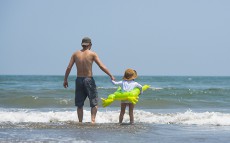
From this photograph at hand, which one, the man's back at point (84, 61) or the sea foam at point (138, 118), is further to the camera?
the sea foam at point (138, 118)

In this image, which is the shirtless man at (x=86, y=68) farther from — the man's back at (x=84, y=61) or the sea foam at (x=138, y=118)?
the sea foam at (x=138, y=118)

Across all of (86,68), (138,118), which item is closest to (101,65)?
(86,68)

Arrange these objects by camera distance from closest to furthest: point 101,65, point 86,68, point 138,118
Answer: point 101,65, point 86,68, point 138,118

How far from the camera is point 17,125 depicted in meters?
8.10

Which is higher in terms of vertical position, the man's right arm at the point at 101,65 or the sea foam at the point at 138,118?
the man's right arm at the point at 101,65

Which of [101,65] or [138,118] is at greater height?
[101,65]

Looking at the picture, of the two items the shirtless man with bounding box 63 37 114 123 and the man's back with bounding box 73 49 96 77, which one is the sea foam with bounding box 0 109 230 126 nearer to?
the shirtless man with bounding box 63 37 114 123

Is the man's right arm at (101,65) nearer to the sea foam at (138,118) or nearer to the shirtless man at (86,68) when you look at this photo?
the shirtless man at (86,68)

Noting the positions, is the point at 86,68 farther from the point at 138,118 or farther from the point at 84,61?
the point at 138,118

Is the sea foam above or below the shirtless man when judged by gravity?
below

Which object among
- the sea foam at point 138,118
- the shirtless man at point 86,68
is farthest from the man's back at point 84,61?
the sea foam at point 138,118

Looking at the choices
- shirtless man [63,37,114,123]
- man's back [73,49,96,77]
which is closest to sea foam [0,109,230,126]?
shirtless man [63,37,114,123]

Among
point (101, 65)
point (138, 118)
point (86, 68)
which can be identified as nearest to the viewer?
point (101, 65)

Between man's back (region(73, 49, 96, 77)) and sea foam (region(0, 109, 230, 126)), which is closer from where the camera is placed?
man's back (region(73, 49, 96, 77))
